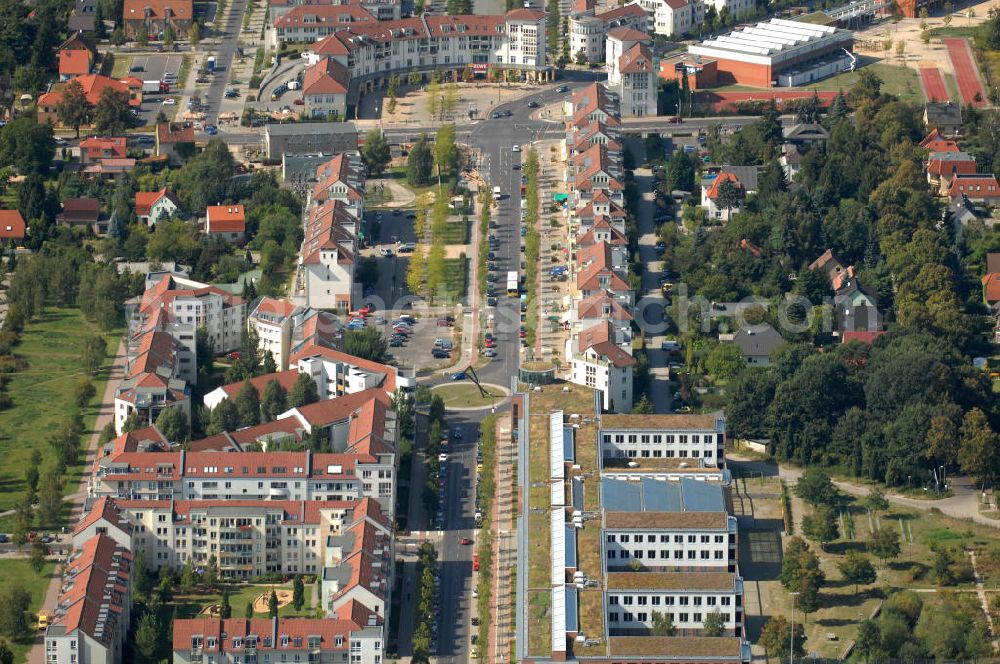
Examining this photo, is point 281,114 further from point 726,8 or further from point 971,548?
point 971,548

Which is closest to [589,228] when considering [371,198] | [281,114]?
[371,198]

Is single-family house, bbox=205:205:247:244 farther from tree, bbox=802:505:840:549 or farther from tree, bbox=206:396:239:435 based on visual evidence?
tree, bbox=802:505:840:549

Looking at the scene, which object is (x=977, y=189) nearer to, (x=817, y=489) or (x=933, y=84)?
(x=933, y=84)

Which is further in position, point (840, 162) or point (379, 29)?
point (379, 29)

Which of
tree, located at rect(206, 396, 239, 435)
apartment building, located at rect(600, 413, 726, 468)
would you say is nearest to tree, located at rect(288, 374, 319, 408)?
tree, located at rect(206, 396, 239, 435)

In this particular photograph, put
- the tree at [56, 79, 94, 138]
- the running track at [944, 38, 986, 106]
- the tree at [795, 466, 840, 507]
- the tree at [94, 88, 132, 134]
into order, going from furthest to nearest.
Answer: the running track at [944, 38, 986, 106]
the tree at [56, 79, 94, 138]
the tree at [94, 88, 132, 134]
the tree at [795, 466, 840, 507]

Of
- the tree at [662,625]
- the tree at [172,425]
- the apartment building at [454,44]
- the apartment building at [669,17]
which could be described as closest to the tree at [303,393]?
the tree at [172,425]

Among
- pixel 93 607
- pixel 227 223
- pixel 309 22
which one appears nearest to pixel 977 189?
pixel 227 223
